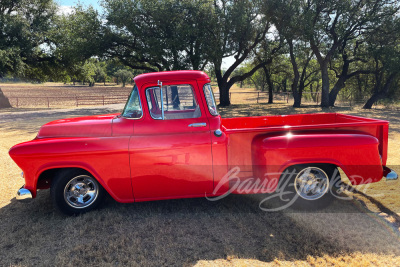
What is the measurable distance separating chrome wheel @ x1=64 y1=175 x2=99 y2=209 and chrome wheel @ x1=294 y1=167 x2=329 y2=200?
2.88 meters

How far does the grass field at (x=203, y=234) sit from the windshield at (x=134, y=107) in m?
1.40

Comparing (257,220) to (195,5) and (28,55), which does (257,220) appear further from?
(28,55)

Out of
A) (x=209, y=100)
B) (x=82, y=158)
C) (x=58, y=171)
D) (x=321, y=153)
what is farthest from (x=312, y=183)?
(x=58, y=171)

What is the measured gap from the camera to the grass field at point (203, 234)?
2758 mm

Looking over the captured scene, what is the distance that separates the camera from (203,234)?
321 cm

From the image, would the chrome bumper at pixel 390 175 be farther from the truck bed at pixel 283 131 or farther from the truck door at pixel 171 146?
the truck door at pixel 171 146

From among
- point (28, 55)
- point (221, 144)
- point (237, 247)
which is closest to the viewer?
point (237, 247)

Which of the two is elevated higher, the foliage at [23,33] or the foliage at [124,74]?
the foliage at [124,74]

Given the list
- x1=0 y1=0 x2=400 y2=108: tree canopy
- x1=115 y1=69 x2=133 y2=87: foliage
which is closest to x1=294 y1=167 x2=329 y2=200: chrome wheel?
x1=0 y1=0 x2=400 y2=108: tree canopy

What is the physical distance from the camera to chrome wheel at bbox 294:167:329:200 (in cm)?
371

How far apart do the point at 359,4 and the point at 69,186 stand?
21.7m

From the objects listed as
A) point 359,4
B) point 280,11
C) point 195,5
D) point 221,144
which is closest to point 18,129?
point 221,144

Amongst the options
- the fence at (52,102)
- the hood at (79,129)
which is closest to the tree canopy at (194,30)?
the fence at (52,102)

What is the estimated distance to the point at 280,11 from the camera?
17016mm
